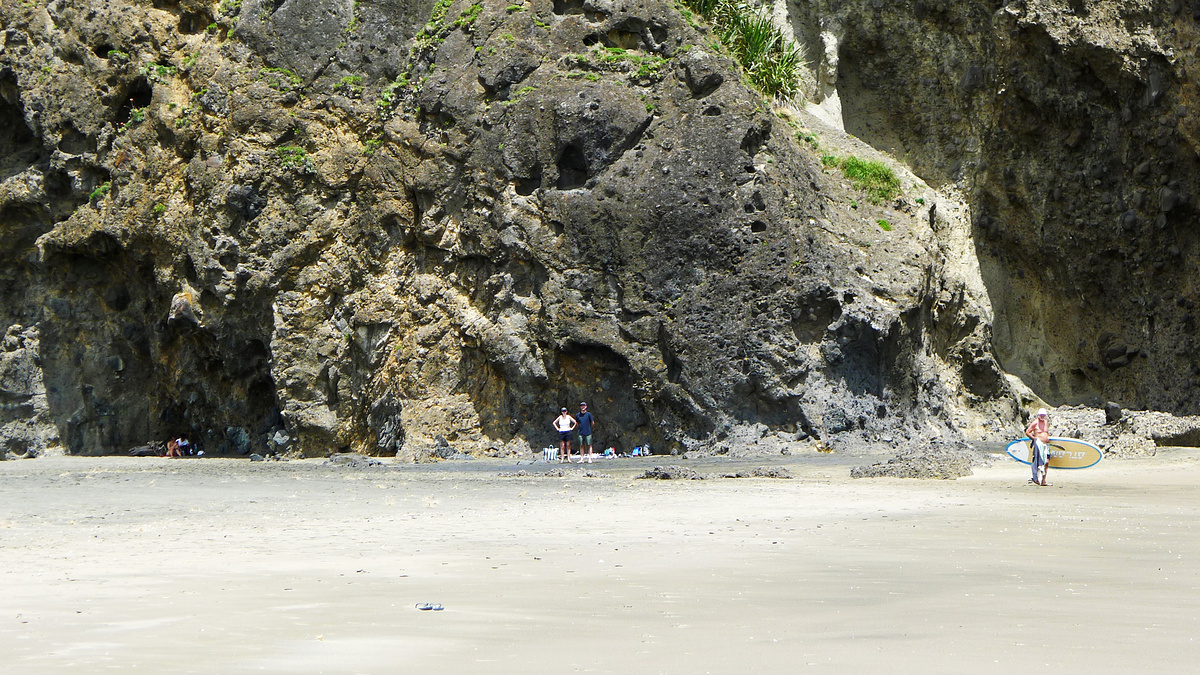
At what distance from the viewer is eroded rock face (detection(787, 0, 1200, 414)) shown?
24.1 m

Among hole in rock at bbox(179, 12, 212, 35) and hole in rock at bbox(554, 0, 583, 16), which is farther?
hole in rock at bbox(179, 12, 212, 35)

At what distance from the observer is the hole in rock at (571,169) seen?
865 inches

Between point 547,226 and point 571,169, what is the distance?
1413 mm

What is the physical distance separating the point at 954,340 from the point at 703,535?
16335 millimetres

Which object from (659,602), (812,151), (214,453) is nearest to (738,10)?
(812,151)

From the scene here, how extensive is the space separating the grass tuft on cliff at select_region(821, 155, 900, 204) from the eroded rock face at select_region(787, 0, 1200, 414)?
11.2ft

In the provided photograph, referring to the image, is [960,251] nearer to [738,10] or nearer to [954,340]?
[954,340]

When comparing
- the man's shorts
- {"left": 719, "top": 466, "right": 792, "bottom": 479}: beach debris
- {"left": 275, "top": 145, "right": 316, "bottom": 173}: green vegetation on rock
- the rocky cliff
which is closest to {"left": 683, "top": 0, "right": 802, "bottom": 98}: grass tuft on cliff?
the rocky cliff

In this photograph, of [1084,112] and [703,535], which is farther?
[1084,112]

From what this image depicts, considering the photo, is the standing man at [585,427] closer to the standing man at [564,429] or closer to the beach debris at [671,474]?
the standing man at [564,429]

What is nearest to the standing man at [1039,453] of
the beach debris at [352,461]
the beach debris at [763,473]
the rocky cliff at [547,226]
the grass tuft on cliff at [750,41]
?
the beach debris at [763,473]

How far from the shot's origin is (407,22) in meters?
24.6

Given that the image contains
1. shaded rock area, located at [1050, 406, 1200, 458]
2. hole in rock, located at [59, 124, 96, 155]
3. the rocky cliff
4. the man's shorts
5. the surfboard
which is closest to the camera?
the man's shorts

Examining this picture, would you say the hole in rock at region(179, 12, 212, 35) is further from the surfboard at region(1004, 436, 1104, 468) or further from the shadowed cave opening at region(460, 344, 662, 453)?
the surfboard at region(1004, 436, 1104, 468)
